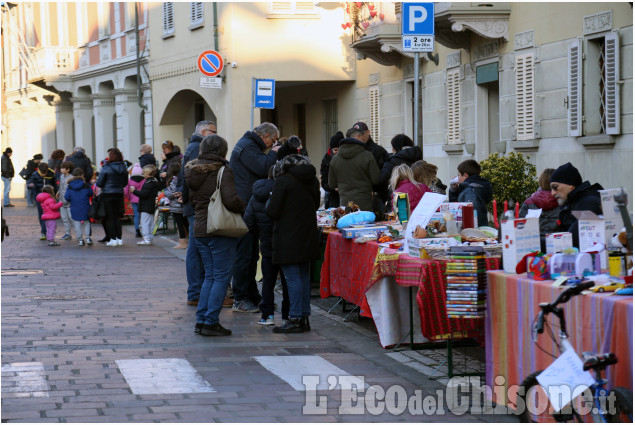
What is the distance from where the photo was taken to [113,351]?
9016mm

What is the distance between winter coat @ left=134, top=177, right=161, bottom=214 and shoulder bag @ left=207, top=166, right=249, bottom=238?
33.3ft

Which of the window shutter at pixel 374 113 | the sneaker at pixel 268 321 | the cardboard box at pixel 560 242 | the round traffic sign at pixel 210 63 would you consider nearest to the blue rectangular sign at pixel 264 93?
the round traffic sign at pixel 210 63

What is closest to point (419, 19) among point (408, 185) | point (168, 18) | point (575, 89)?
point (408, 185)

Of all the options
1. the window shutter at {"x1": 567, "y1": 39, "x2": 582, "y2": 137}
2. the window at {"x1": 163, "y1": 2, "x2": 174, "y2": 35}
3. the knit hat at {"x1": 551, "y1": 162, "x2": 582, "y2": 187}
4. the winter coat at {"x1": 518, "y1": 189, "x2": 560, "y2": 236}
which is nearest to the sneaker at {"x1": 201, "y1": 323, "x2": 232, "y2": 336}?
the winter coat at {"x1": 518, "y1": 189, "x2": 560, "y2": 236}

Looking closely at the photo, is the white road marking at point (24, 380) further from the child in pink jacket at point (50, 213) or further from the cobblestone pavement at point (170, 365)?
the child in pink jacket at point (50, 213)

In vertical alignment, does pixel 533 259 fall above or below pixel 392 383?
above

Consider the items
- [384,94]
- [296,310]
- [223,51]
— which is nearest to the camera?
[296,310]

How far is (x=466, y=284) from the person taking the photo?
7.17 m

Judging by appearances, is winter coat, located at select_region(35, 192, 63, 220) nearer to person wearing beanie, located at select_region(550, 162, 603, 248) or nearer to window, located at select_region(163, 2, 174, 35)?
window, located at select_region(163, 2, 174, 35)

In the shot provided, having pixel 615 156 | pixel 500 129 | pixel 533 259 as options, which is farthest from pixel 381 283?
pixel 500 129

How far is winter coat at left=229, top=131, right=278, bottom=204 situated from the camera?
1083 centimetres

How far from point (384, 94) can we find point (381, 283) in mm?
14397

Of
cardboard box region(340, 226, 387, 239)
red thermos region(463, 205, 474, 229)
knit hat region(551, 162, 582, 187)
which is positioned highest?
knit hat region(551, 162, 582, 187)

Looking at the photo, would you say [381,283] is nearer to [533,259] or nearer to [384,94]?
[533,259]
